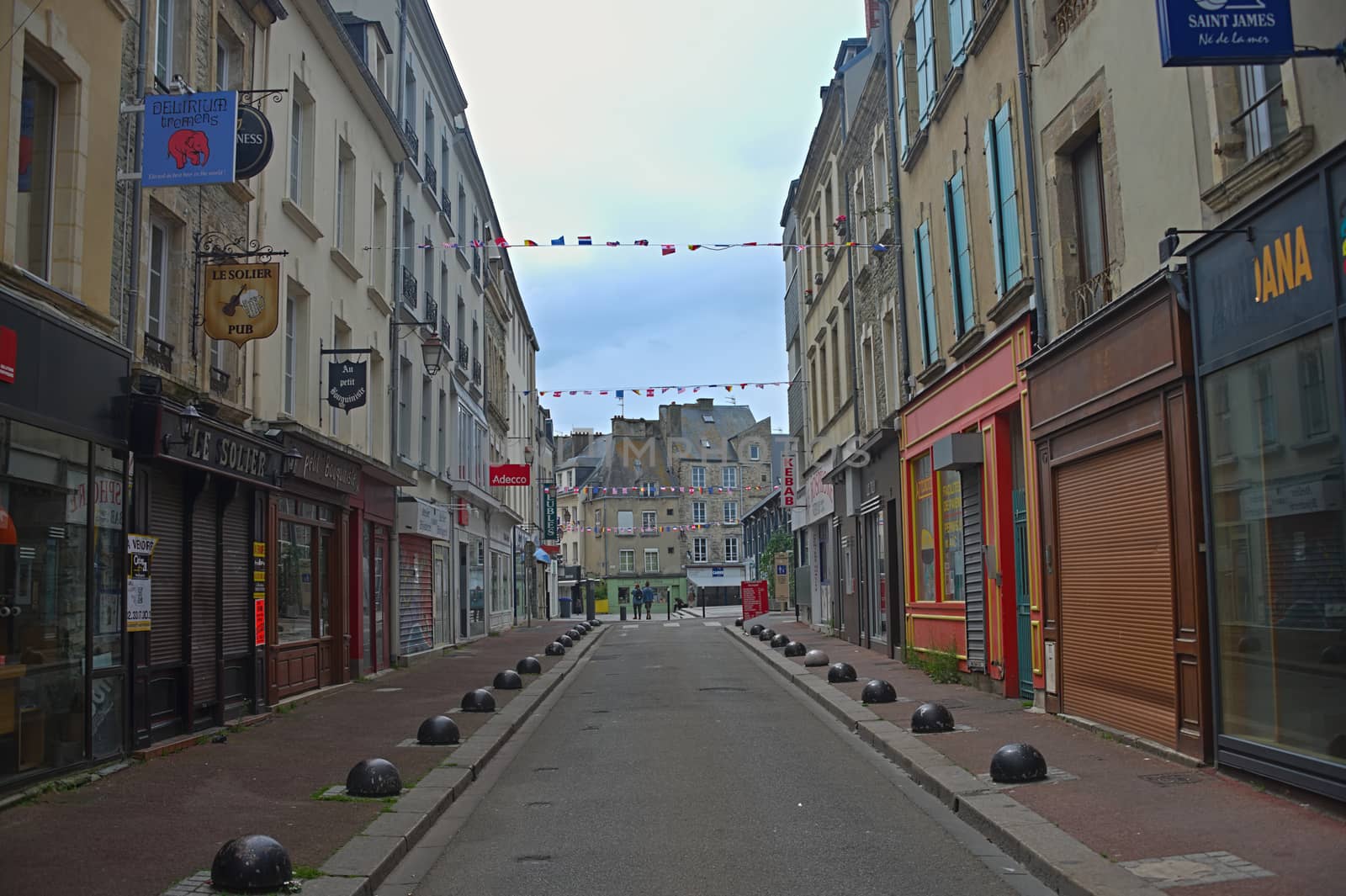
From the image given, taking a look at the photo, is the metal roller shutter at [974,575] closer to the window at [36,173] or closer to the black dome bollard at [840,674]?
the black dome bollard at [840,674]

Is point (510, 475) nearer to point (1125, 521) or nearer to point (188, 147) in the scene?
point (188, 147)

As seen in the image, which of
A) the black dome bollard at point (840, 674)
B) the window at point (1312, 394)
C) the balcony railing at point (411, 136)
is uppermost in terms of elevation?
the balcony railing at point (411, 136)

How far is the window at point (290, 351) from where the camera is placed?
15.4 meters

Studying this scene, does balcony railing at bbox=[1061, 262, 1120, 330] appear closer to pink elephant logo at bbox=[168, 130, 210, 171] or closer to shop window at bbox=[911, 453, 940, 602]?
shop window at bbox=[911, 453, 940, 602]

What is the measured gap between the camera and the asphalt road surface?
6.24 m

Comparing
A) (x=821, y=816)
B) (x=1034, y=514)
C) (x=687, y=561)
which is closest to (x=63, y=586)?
(x=821, y=816)

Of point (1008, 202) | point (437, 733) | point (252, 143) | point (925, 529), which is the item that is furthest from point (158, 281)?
point (925, 529)

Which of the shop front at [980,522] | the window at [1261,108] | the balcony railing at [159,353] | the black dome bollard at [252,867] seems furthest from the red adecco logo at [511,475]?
the black dome bollard at [252,867]

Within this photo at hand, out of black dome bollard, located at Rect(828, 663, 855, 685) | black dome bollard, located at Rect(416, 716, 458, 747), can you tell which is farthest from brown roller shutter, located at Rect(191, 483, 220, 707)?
black dome bollard, located at Rect(828, 663, 855, 685)

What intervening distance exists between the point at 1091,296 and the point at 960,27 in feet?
16.5

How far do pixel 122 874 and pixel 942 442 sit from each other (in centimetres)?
1079

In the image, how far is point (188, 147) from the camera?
10.0 metres

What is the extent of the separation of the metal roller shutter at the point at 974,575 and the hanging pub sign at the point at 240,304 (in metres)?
8.21

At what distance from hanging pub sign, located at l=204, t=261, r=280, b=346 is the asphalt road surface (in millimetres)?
4545
